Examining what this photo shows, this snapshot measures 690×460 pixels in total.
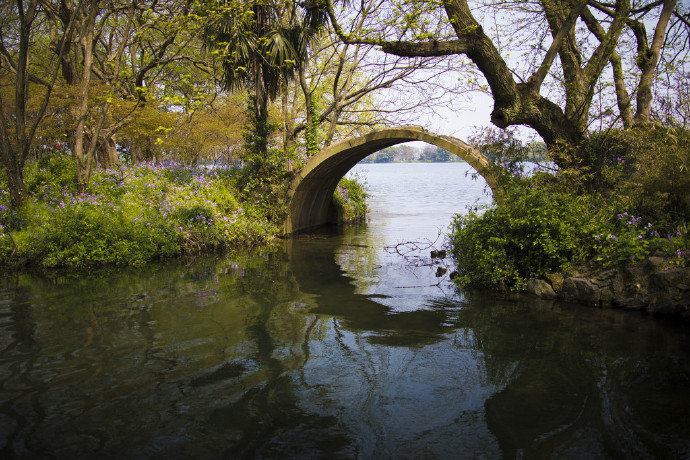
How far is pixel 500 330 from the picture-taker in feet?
19.6

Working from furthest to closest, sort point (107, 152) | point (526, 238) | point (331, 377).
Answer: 1. point (107, 152)
2. point (526, 238)
3. point (331, 377)

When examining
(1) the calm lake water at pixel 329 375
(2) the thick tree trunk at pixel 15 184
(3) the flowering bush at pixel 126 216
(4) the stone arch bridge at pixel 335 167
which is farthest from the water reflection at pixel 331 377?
(2) the thick tree trunk at pixel 15 184

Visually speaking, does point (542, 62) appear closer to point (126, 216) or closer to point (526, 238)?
point (526, 238)

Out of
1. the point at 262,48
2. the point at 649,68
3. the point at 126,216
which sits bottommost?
the point at 126,216

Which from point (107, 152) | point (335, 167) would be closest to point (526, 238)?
point (335, 167)

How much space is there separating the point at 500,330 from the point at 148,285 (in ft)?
18.9

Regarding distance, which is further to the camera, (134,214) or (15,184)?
(134,214)

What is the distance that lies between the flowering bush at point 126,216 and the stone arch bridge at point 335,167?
1.50 meters

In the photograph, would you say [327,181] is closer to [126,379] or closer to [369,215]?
[369,215]

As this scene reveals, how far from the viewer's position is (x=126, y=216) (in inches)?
412

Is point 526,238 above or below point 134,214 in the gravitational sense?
below

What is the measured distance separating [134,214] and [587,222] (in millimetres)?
9095

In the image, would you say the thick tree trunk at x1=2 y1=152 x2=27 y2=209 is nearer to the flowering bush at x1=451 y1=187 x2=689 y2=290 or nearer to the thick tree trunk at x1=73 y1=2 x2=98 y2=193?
the thick tree trunk at x1=73 y1=2 x2=98 y2=193

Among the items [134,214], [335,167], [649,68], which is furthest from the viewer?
[335,167]
